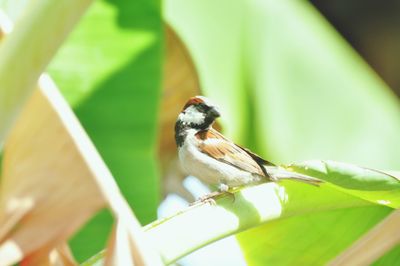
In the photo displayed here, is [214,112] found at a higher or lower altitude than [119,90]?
lower

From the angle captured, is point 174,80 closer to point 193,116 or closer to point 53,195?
point 193,116

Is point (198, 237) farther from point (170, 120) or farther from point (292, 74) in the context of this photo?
point (170, 120)

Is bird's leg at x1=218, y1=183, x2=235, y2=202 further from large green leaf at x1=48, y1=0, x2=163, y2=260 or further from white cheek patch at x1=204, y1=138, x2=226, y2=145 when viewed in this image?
large green leaf at x1=48, y1=0, x2=163, y2=260

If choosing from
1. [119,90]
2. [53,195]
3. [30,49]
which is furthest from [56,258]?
[119,90]

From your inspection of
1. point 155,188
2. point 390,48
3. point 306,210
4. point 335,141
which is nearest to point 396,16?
point 390,48

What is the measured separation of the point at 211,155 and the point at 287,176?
0.36 ft

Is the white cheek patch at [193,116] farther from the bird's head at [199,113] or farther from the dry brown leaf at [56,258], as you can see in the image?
the dry brown leaf at [56,258]

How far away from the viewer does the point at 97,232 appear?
1.16 meters

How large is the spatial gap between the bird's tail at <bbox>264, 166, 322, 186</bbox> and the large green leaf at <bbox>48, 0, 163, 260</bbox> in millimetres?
288

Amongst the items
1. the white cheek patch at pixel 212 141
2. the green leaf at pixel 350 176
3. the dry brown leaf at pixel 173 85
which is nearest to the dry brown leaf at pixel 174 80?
the dry brown leaf at pixel 173 85

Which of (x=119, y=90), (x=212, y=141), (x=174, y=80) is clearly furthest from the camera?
(x=174, y=80)

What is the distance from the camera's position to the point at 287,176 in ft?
3.09

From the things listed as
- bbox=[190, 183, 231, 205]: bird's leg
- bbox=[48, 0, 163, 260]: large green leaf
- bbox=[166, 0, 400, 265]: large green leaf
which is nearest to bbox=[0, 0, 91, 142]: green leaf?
bbox=[190, 183, 231, 205]: bird's leg

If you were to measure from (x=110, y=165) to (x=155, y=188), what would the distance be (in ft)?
0.23
